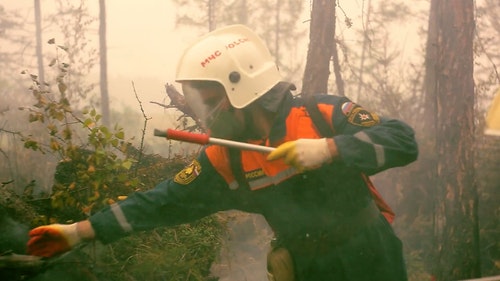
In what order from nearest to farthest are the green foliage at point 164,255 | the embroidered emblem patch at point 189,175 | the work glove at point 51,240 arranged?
the work glove at point 51,240 < the embroidered emblem patch at point 189,175 < the green foliage at point 164,255

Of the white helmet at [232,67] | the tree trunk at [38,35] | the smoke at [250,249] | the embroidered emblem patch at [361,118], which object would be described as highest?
the tree trunk at [38,35]

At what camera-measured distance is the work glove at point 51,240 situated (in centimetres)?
256

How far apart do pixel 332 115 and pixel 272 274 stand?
3.52 feet

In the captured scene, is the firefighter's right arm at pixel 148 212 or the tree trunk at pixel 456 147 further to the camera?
the tree trunk at pixel 456 147

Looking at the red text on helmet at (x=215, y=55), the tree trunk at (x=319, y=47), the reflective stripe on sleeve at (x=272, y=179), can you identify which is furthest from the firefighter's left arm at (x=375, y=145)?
the tree trunk at (x=319, y=47)

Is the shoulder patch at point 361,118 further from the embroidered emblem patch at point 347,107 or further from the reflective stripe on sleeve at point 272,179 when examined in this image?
the reflective stripe on sleeve at point 272,179

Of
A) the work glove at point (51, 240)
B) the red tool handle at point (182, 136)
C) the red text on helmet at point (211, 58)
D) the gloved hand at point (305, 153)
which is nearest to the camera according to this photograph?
the gloved hand at point (305, 153)

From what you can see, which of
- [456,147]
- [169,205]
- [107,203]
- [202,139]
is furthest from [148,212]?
[456,147]

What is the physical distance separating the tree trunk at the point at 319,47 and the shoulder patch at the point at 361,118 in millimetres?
5165

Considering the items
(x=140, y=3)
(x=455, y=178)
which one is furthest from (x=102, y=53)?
(x=140, y=3)

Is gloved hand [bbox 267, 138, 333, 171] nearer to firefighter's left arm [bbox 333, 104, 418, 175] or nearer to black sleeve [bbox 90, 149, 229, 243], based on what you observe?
A: firefighter's left arm [bbox 333, 104, 418, 175]

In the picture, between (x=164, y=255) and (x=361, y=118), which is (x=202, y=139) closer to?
(x=361, y=118)

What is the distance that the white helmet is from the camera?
2.65 m

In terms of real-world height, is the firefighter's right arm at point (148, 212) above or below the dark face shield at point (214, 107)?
below
